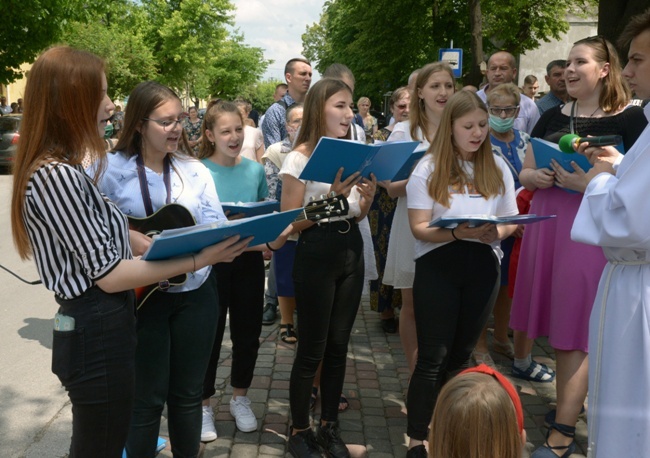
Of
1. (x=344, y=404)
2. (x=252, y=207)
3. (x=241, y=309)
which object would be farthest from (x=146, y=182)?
(x=344, y=404)

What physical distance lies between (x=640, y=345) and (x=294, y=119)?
12.6 ft

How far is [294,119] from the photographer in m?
5.86

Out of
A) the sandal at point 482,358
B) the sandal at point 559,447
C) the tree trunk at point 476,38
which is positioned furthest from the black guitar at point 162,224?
the tree trunk at point 476,38

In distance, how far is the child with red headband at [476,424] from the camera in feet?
6.17

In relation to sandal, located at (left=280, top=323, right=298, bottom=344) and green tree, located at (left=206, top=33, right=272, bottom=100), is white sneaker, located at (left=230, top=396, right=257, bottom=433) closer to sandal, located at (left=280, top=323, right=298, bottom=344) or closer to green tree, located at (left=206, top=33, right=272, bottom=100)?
sandal, located at (left=280, top=323, right=298, bottom=344)

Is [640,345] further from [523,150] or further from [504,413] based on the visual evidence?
[523,150]

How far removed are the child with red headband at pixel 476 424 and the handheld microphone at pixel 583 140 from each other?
67.2 inches

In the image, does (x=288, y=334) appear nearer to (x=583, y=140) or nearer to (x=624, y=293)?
(x=583, y=140)

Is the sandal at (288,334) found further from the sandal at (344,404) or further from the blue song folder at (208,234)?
the blue song folder at (208,234)

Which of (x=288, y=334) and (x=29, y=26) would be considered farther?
(x=29, y=26)

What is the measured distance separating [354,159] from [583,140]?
1.13 meters

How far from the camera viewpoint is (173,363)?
3250 millimetres

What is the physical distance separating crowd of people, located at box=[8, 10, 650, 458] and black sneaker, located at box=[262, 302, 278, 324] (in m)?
1.94

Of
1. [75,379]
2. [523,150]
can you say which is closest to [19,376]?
[75,379]
